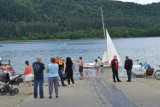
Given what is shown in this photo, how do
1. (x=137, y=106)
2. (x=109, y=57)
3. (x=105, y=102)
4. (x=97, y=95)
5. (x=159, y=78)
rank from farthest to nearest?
(x=109, y=57)
(x=159, y=78)
(x=97, y=95)
(x=105, y=102)
(x=137, y=106)

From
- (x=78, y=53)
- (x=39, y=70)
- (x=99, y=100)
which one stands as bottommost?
(x=78, y=53)

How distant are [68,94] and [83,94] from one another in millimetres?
706

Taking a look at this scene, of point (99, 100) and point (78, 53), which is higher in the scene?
point (99, 100)

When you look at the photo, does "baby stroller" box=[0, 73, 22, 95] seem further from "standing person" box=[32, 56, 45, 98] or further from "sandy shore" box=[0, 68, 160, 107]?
"standing person" box=[32, 56, 45, 98]

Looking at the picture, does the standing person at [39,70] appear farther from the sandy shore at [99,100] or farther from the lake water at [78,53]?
the lake water at [78,53]

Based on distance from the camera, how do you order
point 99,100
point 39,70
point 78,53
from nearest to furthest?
point 99,100 → point 39,70 → point 78,53

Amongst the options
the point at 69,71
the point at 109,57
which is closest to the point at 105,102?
the point at 69,71

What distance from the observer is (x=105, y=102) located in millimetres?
15562

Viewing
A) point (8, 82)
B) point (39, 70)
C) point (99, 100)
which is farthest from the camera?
point (8, 82)

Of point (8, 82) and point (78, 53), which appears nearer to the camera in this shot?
point (8, 82)

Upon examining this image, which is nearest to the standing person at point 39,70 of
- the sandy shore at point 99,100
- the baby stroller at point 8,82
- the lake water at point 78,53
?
the sandy shore at point 99,100

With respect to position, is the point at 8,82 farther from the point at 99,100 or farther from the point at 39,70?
the point at 99,100

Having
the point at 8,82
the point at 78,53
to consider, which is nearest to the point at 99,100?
the point at 8,82

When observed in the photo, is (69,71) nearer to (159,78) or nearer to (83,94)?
(83,94)
